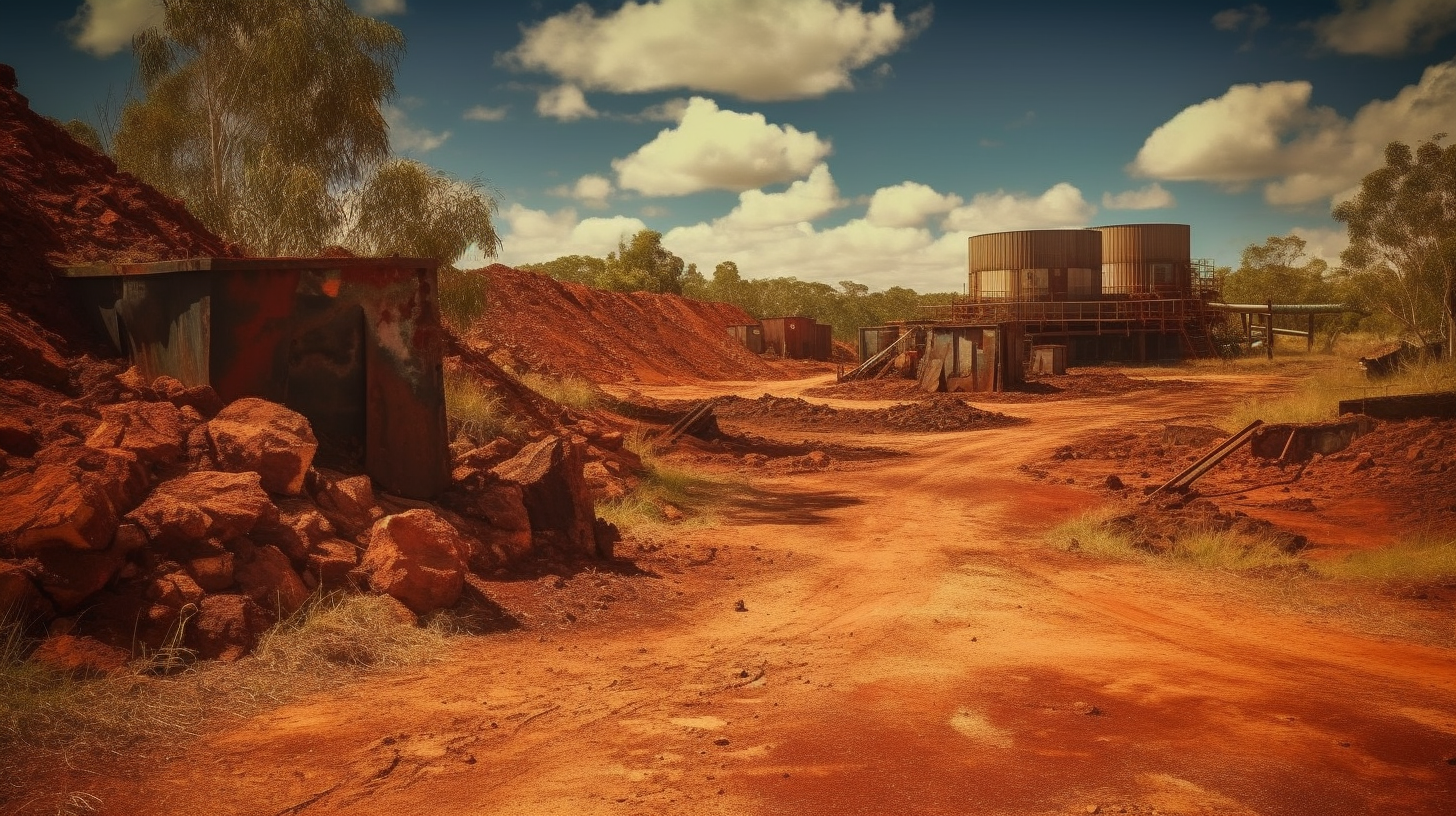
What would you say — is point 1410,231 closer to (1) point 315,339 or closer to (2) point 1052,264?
(2) point 1052,264

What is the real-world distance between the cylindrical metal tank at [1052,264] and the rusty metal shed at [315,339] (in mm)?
44172

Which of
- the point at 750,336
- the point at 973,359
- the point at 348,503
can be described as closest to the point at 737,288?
the point at 750,336

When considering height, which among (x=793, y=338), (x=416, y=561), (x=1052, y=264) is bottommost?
(x=416, y=561)

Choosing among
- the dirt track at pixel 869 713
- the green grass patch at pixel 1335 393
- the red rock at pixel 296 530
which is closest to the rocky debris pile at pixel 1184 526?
the dirt track at pixel 869 713

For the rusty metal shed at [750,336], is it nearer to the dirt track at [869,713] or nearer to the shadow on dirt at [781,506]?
the shadow on dirt at [781,506]

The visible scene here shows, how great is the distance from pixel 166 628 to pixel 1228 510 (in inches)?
437

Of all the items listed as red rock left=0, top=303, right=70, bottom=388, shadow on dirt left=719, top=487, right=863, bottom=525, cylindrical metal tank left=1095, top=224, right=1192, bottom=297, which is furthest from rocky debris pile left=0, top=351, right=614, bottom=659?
cylindrical metal tank left=1095, top=224, right=1192, bottom=297

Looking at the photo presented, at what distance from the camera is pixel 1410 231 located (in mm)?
34406

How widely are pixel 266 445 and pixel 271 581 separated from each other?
1130 millimetres

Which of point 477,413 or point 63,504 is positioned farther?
point 477,413

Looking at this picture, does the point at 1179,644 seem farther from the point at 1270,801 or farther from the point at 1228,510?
the point at 1228,510

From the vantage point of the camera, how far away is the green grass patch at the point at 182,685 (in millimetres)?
4543

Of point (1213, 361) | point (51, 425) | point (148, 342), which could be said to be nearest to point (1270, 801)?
point (51, 425)

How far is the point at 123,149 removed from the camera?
1936cm
